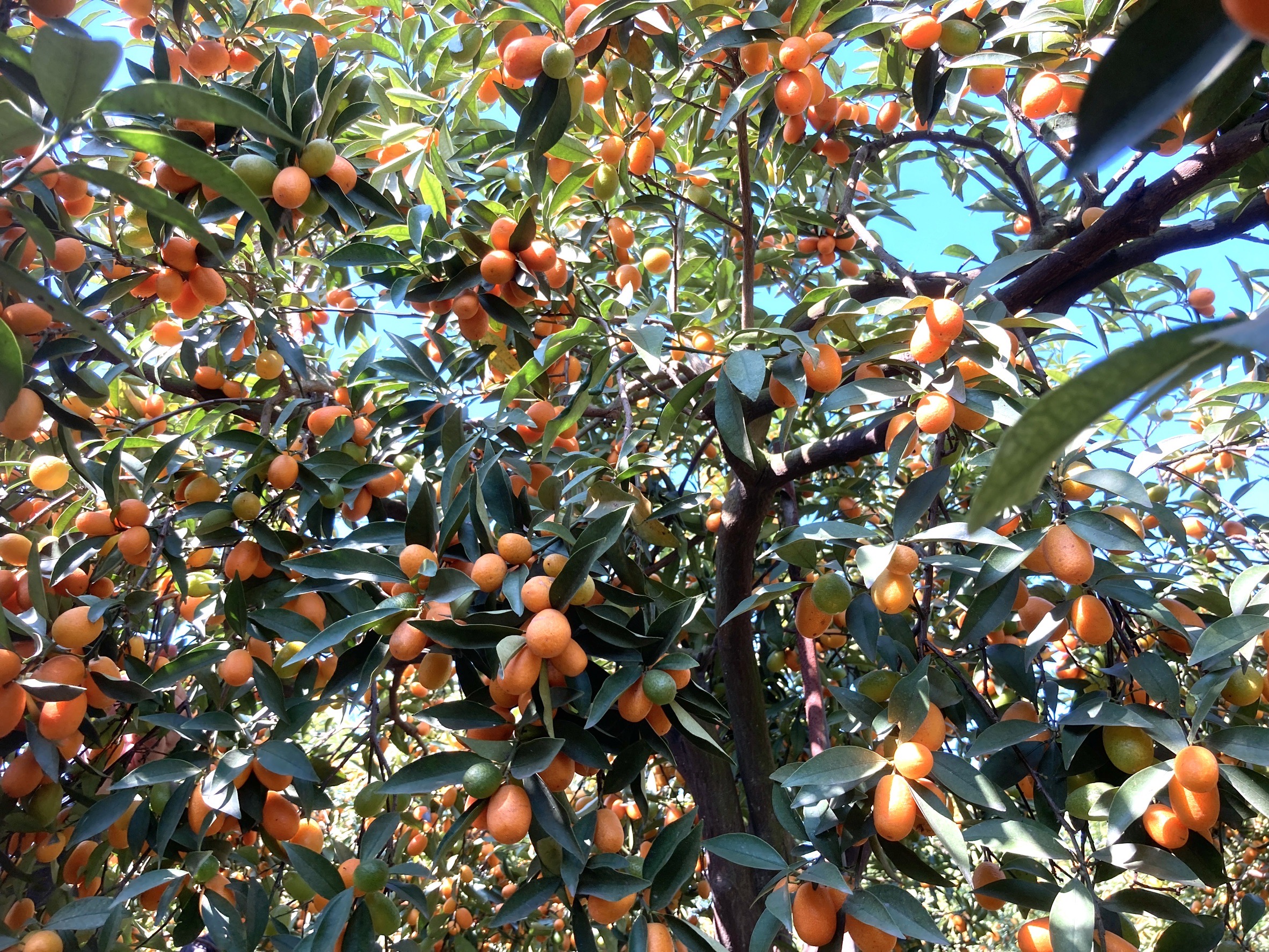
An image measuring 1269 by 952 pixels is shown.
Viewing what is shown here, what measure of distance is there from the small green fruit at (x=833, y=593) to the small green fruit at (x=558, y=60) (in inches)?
30.6

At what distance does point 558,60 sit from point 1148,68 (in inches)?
32.7

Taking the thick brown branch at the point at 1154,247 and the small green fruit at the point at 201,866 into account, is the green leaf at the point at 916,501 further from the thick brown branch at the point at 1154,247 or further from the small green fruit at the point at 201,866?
the small green fruit at the point at 201,866

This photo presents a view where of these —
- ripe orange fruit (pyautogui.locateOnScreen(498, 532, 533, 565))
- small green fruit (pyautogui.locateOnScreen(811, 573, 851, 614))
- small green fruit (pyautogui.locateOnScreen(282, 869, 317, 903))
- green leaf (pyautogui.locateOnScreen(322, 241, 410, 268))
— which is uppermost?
green leaf (pyautogui.locateOnScreen(322, 241, 410, 268))

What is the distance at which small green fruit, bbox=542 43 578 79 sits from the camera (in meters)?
1.04

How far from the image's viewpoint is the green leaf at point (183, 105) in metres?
0.57

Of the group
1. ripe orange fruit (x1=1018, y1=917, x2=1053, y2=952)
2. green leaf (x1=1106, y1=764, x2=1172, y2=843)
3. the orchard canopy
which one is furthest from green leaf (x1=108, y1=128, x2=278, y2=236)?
ripe orange fruit (x1=1018, y1=917, x2=1053, y2=952)

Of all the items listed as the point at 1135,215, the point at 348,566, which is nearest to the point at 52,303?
the point at 348,566

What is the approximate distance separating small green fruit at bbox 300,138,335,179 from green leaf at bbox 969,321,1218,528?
1127 millimetres

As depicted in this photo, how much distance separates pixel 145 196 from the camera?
594 mm

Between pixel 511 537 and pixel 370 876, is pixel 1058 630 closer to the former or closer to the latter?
pixel 511 537

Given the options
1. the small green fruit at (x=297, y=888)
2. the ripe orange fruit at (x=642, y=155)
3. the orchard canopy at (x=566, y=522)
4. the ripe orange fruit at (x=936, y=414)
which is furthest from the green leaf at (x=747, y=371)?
the small green fruit at (x=297, y=888)

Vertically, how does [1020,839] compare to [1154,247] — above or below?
below

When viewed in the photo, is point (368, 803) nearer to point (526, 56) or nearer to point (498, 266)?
point (498, 266)

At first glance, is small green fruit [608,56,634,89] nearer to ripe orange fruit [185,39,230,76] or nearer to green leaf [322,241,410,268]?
green leaf [322,241,410,268]
